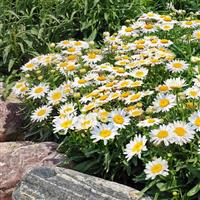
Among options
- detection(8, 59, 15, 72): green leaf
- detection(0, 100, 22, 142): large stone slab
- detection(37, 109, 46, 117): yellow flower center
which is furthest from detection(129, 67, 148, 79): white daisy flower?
detection(8, 59, 15, 72): green leaf

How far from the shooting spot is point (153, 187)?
3.14 m

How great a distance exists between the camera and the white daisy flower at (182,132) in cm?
300

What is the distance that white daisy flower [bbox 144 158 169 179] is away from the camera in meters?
2.98

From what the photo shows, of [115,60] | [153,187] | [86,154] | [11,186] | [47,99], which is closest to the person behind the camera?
[153,187]

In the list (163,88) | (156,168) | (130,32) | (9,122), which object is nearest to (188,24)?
(130,32)

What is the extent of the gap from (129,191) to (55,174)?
455 mm

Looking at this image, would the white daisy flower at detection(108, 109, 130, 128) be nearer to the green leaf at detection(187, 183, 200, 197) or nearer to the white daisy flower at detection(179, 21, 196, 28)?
the green leaf at detection(187, 183, 200, 197)

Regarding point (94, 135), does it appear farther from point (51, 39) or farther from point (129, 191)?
point (51, 39)

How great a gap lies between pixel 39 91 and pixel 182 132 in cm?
136

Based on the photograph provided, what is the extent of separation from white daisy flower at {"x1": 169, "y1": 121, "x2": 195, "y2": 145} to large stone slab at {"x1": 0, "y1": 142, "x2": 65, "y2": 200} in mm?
923

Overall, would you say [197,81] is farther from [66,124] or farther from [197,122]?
[66,124]

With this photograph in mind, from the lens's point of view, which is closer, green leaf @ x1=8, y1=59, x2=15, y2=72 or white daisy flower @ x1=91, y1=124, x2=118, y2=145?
white daisy flower @ x1=91, y1=124, x2=118, y2=145

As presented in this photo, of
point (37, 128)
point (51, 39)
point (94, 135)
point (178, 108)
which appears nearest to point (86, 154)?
point (94, 135)

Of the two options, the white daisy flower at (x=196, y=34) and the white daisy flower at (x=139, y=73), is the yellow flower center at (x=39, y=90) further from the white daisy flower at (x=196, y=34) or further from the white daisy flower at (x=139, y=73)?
the white daisy flower at (x=196, y=34)
